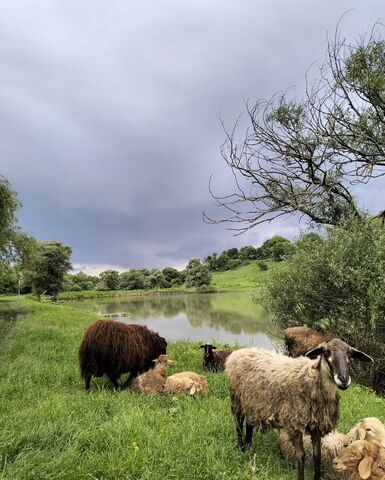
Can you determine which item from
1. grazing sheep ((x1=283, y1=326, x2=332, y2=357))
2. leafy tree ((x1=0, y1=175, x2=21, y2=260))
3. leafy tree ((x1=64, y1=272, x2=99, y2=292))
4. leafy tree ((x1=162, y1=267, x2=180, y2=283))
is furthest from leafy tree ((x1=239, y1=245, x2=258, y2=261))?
grazing sheep ((x1=283, y1=326, x2=332, y2=357))

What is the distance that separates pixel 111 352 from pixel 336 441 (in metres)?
4.45

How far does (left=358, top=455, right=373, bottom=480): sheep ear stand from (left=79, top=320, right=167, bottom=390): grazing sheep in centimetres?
503

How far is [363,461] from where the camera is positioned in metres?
3.44

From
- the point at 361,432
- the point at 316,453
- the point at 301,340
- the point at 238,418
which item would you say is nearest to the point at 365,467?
the point at 316,453

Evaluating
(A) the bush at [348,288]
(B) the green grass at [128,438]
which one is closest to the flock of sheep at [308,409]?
(B) the green grass at [128,438]

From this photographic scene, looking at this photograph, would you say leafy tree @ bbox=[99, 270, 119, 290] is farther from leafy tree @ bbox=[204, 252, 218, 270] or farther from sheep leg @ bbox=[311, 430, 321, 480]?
sheep leg @ bbox=[311, 430, 321, 480]

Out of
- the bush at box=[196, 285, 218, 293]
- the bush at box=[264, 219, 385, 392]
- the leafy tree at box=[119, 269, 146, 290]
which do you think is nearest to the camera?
the bush at box=[264, 219, 385, 392]

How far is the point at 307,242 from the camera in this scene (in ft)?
38.9

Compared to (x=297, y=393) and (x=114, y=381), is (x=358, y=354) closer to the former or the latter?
(x=297, y=393)

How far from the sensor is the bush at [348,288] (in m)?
9.44

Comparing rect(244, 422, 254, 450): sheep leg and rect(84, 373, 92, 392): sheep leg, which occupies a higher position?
rect(84, 373, 92, 392): sheep leg

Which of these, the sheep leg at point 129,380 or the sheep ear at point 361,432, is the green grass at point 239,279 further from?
the sheep ear at point 361,432

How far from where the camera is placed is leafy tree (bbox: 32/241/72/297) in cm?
4206

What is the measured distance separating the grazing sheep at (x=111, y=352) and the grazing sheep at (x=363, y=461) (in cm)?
477
